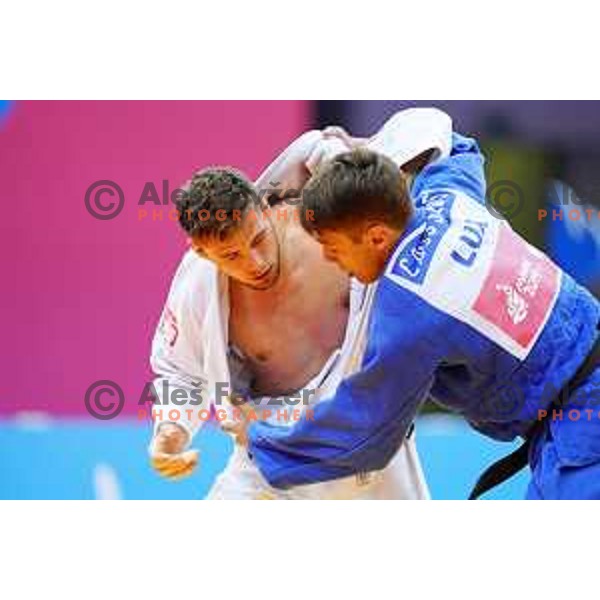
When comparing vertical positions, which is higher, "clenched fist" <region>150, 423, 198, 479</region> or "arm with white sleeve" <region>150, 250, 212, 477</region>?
"arm with white sleeve" <region>150, 250, 212, 477</region>

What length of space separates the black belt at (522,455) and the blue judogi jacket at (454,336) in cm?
2

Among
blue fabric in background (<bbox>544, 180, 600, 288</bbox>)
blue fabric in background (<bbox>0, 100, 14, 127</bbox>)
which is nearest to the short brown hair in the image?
blue fabric in background (<bbox>544, 180, 600, 288</bbox>)

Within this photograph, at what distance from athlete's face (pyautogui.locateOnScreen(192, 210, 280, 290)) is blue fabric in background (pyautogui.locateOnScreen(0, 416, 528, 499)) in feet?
1.30

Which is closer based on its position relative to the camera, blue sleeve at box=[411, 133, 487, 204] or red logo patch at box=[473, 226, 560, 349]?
red logo patch at box=[473, 226, 560, 349]

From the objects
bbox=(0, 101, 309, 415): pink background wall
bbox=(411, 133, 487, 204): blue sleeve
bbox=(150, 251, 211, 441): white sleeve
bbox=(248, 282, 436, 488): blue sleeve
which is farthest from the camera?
bbox=(0, 101, 309, 415): pink background wall

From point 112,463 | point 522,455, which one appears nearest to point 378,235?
point 522,455

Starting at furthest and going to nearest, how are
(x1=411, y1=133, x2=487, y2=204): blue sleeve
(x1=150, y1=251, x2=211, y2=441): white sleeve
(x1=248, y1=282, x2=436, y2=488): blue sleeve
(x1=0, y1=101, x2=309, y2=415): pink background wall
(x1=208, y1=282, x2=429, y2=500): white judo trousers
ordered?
1. (x1=0, y1=101, x2=309, y2=415): pink background wall
2. (x1=150, y1=251, x2=211, y2=441): white sleeve
3. (x1=208, y1=282, x2=429, y2=500): white judo trousers
4. (x1=411, y1=133, x2=487, y2=204): blue sleeve
5. (x1=248, y1=282, x2=436, y2=488): blue sleeve

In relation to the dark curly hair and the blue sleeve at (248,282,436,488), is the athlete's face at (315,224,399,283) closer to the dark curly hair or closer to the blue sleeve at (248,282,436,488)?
the blue sleeve at (248,282,436,488)

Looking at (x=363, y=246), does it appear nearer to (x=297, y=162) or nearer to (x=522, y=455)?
(x=297, y=162)

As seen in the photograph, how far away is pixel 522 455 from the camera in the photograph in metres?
2.39

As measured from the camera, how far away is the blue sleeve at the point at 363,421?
7.02 ft

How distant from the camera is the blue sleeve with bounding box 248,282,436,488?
2.14 m

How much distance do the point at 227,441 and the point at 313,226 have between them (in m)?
0.67
